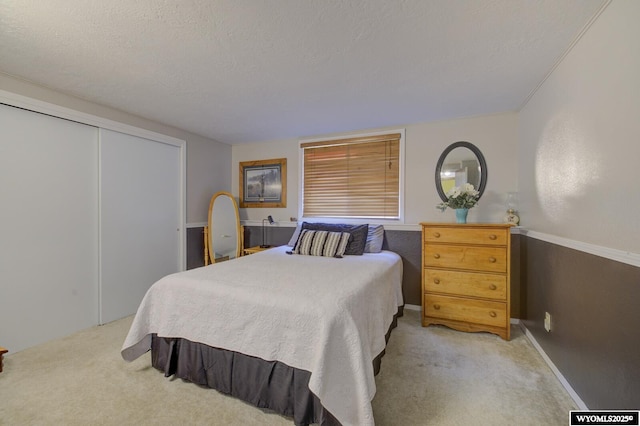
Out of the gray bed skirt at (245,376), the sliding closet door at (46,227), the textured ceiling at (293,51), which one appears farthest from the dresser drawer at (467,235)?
the sliding closet door at (46,227)

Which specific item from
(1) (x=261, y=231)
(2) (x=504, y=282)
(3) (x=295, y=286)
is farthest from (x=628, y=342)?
(1) (x=261, y=231)

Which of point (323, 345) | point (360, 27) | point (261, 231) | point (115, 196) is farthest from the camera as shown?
point (261, 231)

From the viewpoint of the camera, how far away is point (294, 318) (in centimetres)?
140

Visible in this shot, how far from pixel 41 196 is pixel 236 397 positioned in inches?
94.3

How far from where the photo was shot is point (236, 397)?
63.1 inches

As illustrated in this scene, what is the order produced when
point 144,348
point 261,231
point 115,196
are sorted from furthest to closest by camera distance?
1. point 261,231
2. point 115,196
3. point 144,348

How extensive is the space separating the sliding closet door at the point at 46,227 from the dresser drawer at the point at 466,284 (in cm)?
341

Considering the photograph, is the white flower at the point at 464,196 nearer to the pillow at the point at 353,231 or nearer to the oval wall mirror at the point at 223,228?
→ the pillow at the point at 353,231

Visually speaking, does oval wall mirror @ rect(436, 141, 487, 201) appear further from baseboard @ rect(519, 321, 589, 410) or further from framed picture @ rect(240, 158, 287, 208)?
framed picture @ rect(240, 158, 287, 208)

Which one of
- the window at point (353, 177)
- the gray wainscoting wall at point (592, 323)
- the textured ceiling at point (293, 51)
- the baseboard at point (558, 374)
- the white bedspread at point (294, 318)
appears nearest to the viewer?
the gray wainscoting wall at point (592, 323)

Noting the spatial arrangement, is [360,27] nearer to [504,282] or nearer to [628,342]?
[628,342]

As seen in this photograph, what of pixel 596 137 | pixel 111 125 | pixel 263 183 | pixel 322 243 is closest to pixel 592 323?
pixel 596 137

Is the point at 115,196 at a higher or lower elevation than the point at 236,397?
higher

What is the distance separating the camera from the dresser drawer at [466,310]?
2.37m
